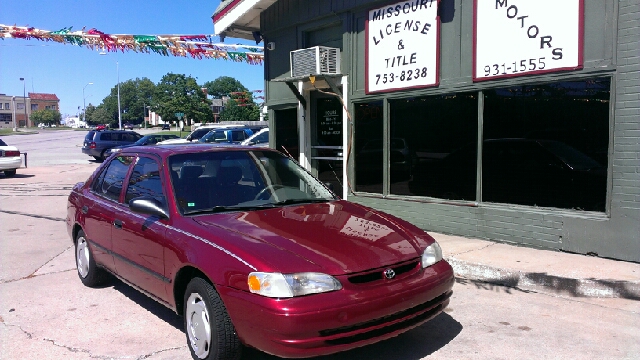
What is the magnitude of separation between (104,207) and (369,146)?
506 cm

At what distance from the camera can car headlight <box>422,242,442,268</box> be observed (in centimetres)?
377

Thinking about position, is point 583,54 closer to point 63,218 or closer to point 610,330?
point 610,330

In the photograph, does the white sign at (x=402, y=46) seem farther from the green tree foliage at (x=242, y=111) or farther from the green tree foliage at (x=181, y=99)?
the green tree foliage at (x=242, y=111)

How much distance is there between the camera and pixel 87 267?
18.6ft

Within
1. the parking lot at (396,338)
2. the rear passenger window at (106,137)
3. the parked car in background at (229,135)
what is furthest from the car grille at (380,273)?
the rear passenger window at (106,137)

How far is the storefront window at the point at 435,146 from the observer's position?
7473 mm

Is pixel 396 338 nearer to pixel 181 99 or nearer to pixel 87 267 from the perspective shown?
pixel 87 267

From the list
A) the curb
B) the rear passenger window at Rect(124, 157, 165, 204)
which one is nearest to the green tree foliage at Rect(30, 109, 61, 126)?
the rear passenger window at Rect(124, 157, 165, 204)

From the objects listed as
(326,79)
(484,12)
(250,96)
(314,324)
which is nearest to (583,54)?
(484,12)

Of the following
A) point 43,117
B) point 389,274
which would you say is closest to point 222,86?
point 43,117

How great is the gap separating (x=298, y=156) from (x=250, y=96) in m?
57.8

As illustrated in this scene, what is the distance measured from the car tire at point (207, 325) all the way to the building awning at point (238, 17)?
775 cm

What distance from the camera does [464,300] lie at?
5211 mm

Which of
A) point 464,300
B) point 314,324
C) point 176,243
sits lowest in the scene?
point 464,300
